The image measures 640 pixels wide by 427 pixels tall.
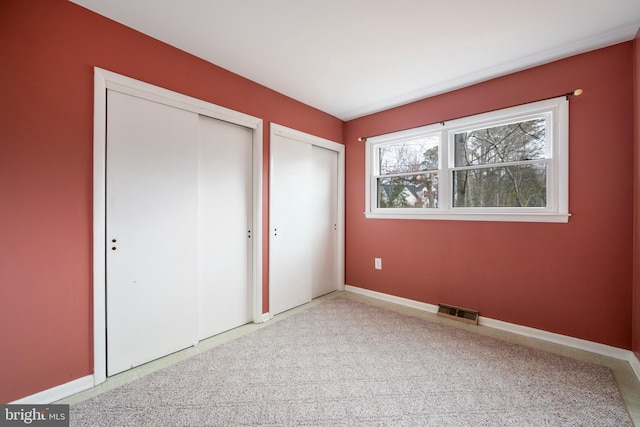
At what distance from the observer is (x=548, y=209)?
2.36 metres

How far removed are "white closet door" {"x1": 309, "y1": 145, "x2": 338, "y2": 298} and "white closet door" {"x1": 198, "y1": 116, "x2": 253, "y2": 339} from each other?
998 mm

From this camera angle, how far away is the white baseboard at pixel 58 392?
1.56m

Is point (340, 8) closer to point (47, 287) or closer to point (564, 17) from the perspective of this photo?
point (564, 17)

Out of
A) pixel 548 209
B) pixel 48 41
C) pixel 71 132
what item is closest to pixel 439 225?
pixel 548 209

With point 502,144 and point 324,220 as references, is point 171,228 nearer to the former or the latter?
point 324,220

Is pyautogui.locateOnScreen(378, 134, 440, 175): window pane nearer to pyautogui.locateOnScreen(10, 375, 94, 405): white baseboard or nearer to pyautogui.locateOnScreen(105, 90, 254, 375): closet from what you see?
pyautogui.locateOnScreen(105, 90, 254, 375): closet

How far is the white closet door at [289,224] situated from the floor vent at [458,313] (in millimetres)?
1565

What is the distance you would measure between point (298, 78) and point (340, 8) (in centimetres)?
99

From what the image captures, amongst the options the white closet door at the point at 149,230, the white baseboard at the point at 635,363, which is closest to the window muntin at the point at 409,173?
the white baseboard at the point at 635,363

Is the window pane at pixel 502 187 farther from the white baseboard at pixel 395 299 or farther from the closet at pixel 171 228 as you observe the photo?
the closet at pixel 171 228

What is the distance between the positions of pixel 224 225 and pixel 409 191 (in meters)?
2.20

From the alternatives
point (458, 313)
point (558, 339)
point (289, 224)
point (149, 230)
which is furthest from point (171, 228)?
point (558, 339)

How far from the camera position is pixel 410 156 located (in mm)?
3311

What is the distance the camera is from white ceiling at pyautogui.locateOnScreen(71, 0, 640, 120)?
5.71 feet
